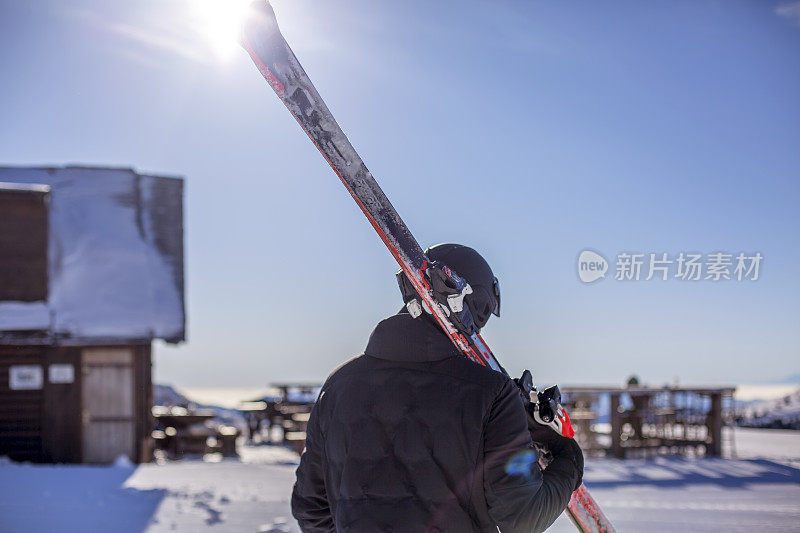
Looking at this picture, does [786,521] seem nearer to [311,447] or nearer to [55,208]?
[311,447]

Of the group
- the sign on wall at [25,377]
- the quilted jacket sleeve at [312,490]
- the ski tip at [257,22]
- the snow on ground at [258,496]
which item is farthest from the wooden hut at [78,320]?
the ski tip at [257,22]

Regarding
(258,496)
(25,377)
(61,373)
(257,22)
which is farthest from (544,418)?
(25,377)

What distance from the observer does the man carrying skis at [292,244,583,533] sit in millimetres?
1946

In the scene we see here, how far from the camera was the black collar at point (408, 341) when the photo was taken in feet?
6.78

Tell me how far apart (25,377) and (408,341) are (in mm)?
16015

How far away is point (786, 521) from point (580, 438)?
23.7ft

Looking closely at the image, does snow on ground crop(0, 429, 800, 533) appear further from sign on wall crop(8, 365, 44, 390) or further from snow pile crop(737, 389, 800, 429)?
snow pile crop(737, 389, 800, 429)

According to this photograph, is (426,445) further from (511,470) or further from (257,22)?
(257,22)

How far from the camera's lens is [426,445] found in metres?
1.96

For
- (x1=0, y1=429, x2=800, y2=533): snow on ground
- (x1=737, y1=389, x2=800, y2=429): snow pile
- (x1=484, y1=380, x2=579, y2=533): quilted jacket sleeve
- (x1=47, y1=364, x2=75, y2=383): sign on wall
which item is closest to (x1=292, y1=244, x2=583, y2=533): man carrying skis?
(x1=484, y1=380, x2=579, y2=533): quilted jacket sleeve

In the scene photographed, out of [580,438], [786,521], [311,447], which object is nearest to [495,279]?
[311,447]

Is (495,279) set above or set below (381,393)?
above

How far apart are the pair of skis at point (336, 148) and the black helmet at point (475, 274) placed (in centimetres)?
7

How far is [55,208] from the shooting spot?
1709 cm
